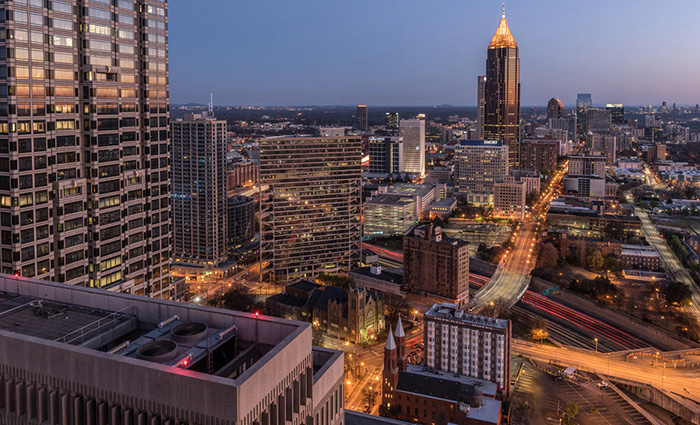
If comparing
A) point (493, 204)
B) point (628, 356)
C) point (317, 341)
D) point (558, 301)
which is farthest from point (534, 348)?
point (493, 204)

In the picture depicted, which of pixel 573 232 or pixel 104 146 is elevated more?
pixel 104 146

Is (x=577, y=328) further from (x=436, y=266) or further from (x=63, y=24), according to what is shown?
(x=63, y=24)

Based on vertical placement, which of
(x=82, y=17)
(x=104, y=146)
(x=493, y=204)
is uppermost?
(x=82, y=17)

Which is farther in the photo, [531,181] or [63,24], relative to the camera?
[531,181]

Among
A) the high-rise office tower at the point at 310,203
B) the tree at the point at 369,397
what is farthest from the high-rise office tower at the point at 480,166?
the tree at the point at 369,397

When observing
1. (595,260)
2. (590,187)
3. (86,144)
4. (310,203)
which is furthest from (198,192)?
(590,187)

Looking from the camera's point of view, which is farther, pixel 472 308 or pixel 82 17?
pixel 472 308

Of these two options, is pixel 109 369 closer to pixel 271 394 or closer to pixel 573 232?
pixel 271 394
